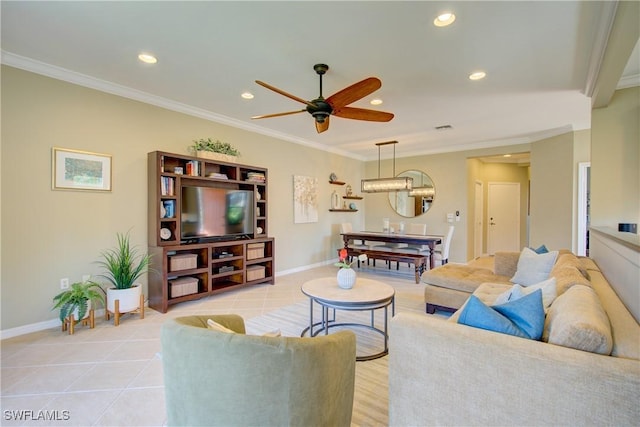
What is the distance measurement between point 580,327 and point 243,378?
4.30 feet

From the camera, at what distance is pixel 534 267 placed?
2.88 meters

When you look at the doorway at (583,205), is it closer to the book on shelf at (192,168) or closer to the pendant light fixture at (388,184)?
the pendant light fixture at (388,184)

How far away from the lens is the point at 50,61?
2.84 m

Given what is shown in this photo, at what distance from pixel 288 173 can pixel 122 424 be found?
450 centimetres

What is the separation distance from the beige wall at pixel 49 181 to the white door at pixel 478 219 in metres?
6.44

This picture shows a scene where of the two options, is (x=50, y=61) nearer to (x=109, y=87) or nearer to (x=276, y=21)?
(x=109, y=87)

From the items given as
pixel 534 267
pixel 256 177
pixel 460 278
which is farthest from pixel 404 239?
pixel 256 177

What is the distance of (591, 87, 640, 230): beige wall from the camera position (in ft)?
10.3

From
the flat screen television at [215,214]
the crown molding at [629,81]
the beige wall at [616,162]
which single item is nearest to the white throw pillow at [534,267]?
the beige wall at [616,162]

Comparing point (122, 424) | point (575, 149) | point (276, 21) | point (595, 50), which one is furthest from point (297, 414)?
point (575, 149)

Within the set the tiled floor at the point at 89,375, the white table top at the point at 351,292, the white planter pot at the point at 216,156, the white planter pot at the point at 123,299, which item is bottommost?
the tiled floor at the point at 89,375

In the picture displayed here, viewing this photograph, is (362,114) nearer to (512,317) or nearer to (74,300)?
(512,317)

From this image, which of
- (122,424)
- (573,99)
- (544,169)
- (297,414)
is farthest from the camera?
(544,169)

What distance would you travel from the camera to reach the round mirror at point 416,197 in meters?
6.97
